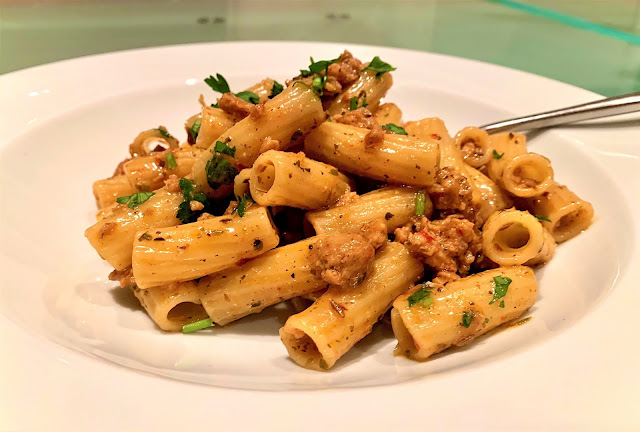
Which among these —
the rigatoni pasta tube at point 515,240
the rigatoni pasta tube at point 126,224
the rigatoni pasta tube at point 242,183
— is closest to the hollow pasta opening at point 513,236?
the rigatoni pasta tube at point 515,240

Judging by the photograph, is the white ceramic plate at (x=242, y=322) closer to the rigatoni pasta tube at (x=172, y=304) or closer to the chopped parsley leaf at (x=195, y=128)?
the rigatoni pasta tube at (x=172, y=304)

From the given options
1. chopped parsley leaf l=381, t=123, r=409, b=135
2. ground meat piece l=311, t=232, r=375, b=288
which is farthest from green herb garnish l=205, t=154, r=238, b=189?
chopped parsley leaf l=381, t=123, r=409, b=135

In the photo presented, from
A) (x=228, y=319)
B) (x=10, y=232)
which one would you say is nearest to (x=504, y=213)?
(x=228, y=319)

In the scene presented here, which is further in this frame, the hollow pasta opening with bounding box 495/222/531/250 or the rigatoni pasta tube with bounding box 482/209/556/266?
the hollow pasta opening with bounding box 495/222/531/250

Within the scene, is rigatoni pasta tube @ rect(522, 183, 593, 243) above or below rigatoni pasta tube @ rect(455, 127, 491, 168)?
below

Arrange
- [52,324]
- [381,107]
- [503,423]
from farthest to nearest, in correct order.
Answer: [381,107], [52,324], [503,423]

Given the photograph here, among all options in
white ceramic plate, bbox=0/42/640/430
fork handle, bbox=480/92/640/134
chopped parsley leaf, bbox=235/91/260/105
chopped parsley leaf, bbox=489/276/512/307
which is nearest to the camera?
white ceramic plate, bbox=0/42/640/430

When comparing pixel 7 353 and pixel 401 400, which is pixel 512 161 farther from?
pixel 7 353

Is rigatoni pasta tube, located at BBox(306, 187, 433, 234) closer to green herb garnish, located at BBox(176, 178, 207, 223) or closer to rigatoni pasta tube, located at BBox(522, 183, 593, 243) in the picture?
green herb garnish, located at BBox(176, 178, 207, 223)
